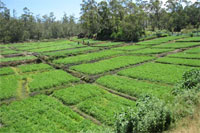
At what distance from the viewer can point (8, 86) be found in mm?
17141

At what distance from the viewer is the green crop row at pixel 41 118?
9.43 meters

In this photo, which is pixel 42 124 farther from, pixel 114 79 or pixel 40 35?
pixel 40 35

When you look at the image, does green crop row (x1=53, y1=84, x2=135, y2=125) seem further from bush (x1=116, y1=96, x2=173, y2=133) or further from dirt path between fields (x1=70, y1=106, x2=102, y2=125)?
bush (x1=116, y1=96, x2=173, y2=133)

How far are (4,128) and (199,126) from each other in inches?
420

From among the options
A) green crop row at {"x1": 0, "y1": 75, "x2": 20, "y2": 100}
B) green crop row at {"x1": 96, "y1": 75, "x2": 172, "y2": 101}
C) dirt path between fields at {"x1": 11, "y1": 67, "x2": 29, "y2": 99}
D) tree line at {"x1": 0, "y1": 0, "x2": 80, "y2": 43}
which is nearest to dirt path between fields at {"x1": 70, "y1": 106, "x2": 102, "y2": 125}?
green crop row at {"x1": 96, "y1": 75, "x2": 172, "y2": 101}

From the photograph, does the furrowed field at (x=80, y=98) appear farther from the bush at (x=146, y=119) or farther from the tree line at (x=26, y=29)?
the tree line at (x=26, y=29)

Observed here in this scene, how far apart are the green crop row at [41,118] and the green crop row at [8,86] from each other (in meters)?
2.51

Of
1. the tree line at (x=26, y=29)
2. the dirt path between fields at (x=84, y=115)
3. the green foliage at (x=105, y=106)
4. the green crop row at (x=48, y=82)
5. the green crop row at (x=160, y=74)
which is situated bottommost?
the dirt path between fields at (x=84, y=115)

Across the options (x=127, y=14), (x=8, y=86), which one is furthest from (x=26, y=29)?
(x=8, y=86)

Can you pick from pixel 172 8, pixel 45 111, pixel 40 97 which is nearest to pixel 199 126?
pixel 45 111

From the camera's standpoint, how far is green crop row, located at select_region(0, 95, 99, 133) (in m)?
9.43

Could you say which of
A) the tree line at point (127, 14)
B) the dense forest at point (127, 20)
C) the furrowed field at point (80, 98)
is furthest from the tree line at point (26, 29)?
the furrowed field at point (80, 98)

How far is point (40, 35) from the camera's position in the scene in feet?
324

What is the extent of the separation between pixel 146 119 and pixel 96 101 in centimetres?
615
